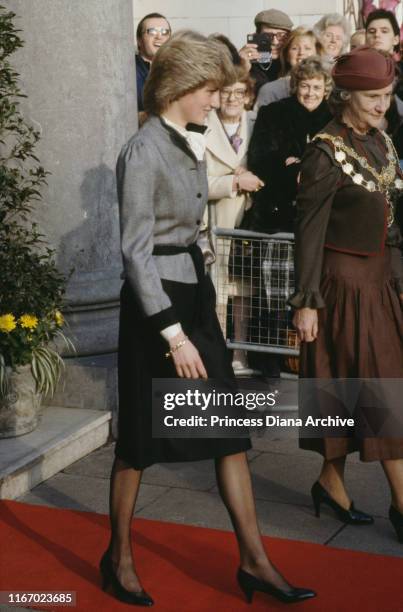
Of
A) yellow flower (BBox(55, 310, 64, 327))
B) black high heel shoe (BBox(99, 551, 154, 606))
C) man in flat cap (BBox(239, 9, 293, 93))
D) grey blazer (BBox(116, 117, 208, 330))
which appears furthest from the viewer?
man in flat cap (BBox(239, 9, 293, 93))

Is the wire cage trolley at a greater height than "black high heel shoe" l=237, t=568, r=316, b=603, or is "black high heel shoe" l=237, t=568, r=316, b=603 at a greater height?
the wire cage trolley

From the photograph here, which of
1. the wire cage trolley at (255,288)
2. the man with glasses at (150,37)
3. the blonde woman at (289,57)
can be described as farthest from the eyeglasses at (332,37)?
the wire cage trolley at (255,288)

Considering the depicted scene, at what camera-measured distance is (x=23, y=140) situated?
20.5ft

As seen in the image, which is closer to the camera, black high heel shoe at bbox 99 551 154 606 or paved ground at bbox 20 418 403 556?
black high heel shoe at bbox 99 551 154 606

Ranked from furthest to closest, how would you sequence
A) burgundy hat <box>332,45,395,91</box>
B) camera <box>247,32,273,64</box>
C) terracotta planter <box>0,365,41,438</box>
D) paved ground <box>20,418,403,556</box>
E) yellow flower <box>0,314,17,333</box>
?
camera <box>247,32,273,64</box>
terracotta planter <box>0,365,41,438</box>
yellow flower <box>0,314,17,333</box>
paved ground <box>20,418,403,556</box>
burgundy hat <box>332,45,395,91</box>

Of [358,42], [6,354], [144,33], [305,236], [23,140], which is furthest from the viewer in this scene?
[358,42]

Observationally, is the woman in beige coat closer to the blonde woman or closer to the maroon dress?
the blonde woman

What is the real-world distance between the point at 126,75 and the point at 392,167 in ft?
7.15

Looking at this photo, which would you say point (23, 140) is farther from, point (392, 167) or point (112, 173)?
Result: point (392, 167)

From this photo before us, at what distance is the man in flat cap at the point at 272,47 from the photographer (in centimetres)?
902

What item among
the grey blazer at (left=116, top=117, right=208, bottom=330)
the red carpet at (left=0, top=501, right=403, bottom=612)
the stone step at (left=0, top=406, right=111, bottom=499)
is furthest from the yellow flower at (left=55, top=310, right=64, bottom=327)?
the grey blazer at (left=116, top=117, right=208, bottom=330)

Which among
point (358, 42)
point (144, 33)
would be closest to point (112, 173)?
point (144, 33)

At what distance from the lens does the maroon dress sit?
4.80 metres

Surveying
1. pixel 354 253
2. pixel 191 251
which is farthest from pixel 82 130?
pixel 191 251
